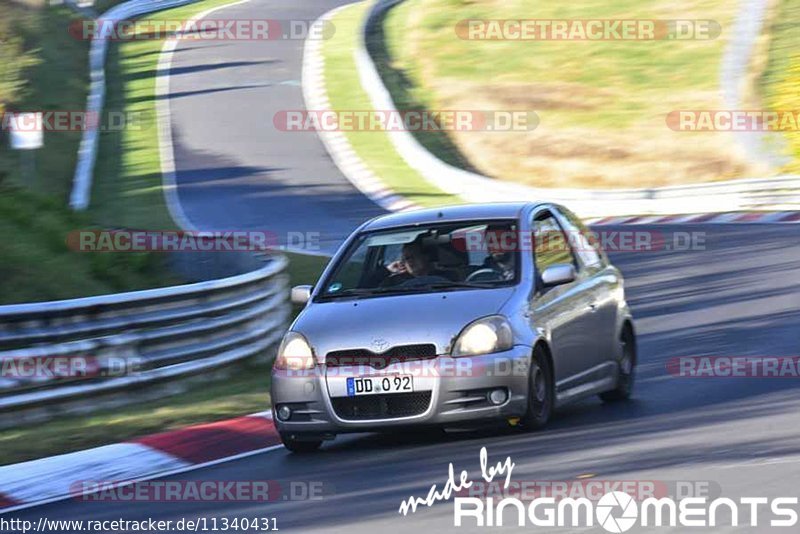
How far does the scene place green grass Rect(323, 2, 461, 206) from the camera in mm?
31141

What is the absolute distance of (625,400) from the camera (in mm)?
11148

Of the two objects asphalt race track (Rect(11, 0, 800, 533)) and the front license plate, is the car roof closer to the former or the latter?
asphalt race track (Rect(11, 0, 800, 533))

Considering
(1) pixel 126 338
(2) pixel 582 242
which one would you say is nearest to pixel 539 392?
(2) pixel 582 242

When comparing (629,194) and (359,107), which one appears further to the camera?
(359,107)

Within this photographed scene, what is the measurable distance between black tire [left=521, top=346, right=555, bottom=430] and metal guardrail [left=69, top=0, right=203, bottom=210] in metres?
12.0

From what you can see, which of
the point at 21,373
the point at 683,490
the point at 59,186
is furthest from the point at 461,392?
the point at 59,186

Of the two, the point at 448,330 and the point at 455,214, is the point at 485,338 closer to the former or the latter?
the point at 448,330

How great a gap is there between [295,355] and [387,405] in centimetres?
69

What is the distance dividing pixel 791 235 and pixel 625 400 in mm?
12136

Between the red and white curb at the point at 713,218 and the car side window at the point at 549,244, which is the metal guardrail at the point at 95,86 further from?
the car side window at the point at 549,244

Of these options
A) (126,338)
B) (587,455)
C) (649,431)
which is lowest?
(126,338)

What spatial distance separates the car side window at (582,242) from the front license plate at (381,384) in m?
2.20

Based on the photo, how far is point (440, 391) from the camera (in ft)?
30.2

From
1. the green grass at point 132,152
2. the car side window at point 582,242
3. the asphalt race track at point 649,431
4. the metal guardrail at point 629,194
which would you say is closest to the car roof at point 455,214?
the car side window at point 582,242
